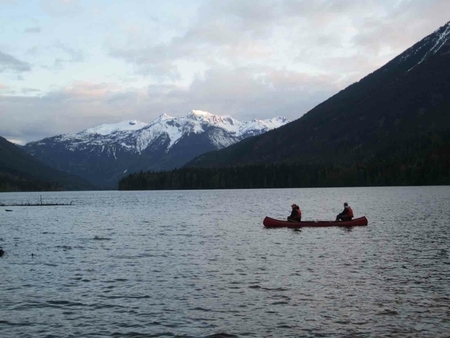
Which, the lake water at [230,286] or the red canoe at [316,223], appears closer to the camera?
the lake water at [230,286]

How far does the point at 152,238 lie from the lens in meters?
61.5

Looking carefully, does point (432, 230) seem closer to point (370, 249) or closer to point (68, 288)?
point (370, 249)

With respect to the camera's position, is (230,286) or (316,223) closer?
(230,286)

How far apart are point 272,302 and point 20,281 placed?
1825 centimetres

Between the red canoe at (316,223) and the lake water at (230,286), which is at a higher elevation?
the red canoe at (316,223)

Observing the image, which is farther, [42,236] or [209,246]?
→ [42,236]

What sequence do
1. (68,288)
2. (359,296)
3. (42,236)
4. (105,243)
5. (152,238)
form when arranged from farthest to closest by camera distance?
(42,236) < (152,238) < (105,243) < (68,288) < (359,296)

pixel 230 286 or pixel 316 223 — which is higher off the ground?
pixel 316 223

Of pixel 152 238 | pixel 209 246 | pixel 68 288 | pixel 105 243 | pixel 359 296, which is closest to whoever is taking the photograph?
pixel 359 296

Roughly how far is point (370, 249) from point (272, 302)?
73.5 feet

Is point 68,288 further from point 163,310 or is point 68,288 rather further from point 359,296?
point 359,296

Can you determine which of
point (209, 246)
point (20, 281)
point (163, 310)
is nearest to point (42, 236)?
point (209, 246)

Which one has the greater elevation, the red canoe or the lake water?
the red canoe

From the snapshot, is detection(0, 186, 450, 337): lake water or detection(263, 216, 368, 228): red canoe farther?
detection(263, 216, 368, 228): red canoe
